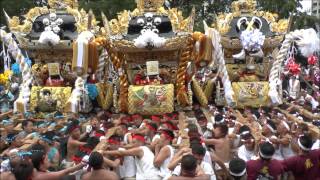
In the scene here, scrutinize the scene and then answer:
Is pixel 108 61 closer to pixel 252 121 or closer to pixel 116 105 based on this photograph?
pixel 116 105

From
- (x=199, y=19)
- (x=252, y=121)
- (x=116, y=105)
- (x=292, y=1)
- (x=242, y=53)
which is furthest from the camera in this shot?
(x=199, y=19)

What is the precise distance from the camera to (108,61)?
12.3 metres

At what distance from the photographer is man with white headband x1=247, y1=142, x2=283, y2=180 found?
185 inches

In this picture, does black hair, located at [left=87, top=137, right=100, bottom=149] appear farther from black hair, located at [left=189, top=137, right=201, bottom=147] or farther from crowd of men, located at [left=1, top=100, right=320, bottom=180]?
black hair, located at [left=189, top=137, right=201, bottom=147]

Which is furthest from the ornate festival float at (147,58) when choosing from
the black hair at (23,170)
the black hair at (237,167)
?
the black hair at (23,170)

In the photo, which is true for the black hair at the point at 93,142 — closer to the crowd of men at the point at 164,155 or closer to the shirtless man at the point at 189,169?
the crowd of men at the point at 164,155

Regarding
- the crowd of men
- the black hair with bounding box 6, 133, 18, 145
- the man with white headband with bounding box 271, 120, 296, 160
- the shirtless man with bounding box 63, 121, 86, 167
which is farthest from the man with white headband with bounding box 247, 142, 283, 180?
the black hair with bounding box 6, 133, 18, 145

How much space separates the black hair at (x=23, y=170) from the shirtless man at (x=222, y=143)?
7.85 ft

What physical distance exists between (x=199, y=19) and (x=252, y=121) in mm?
16524

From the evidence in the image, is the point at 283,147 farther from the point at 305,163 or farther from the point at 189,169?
the point at 189,169

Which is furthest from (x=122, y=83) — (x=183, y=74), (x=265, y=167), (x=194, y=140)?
(x=265, y=167)

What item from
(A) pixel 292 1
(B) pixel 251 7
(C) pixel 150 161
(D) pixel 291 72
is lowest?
(C) pixel 150 161

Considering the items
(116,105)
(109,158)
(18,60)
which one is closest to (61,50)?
(18,60)

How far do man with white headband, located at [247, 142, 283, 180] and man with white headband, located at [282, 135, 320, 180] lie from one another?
29 centimetres
